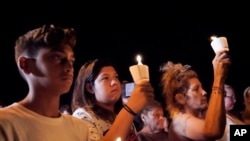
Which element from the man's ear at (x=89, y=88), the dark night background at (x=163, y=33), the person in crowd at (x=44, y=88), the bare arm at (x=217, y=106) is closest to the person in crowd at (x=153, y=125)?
the bare arm at (x=217, y=106)

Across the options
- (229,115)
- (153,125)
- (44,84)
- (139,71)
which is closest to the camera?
(44,84)

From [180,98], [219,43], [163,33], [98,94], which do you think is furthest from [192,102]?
[163,33]

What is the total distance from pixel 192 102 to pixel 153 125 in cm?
61

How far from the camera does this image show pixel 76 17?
5.50 m

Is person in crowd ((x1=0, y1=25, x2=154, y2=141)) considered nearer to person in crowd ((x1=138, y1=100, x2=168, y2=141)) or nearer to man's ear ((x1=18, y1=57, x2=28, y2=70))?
man's ear ((x1=18, y1=57, x2=28, y2=70))

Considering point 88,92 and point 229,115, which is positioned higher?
point 88,92

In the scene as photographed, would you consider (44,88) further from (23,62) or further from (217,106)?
(217,106)

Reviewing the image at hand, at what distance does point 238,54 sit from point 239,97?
61cm

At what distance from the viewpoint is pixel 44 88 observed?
1.44 metres

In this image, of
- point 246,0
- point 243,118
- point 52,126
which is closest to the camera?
point 52,126

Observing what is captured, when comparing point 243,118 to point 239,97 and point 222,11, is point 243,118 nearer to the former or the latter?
point 239,97

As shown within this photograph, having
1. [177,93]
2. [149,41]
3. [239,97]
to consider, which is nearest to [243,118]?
[177,93]

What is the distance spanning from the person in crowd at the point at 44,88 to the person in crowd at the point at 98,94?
1.52 ft

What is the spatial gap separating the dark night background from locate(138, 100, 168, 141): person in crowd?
7.79 ft
